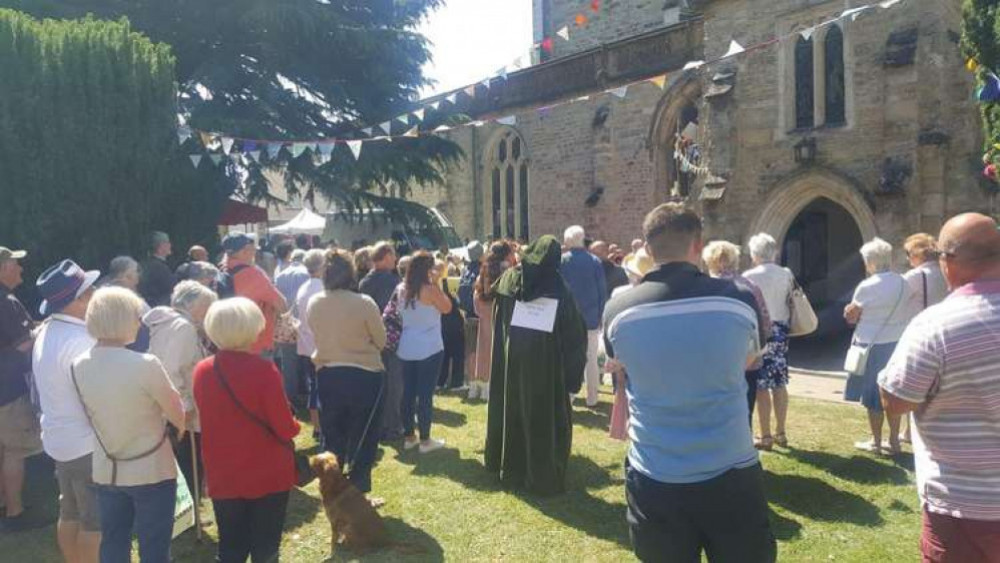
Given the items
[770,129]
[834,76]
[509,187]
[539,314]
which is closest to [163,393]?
[539,314]

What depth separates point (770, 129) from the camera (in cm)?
1316

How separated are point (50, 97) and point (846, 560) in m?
9.31

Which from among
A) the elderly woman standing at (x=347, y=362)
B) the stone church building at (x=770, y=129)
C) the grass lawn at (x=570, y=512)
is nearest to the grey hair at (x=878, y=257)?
the grass lawn at (x=570, y=512)

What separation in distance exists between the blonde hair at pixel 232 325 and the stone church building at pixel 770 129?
761 cm

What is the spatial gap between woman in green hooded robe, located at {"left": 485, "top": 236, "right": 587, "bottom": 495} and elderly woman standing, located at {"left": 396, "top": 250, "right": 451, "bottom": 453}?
2.75 feet

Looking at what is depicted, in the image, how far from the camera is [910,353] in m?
→ 2.52

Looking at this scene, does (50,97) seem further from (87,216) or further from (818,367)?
(818,367)

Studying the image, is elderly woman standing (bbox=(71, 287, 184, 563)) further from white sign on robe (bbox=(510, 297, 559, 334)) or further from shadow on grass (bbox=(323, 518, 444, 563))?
white sign on robe (bbox=(510, 297, 559, 334))

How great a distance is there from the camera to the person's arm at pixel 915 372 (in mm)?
2467

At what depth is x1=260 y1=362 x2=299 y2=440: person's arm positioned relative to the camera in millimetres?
3398

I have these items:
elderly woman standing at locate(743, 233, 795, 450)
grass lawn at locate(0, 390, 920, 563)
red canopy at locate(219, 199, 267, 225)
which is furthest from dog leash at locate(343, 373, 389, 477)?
red canopy at locate(219, 199, 267, 225)

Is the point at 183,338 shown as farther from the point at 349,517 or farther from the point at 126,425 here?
the point at 349,517

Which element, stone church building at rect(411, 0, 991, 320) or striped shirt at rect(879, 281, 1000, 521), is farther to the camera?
stone church building at rect(411, 0, 991, 320)

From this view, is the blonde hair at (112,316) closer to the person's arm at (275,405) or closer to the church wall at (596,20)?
the person's arm at (275,405)
